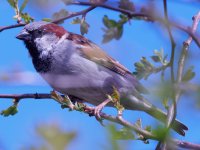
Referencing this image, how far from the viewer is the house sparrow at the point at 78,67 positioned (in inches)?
130

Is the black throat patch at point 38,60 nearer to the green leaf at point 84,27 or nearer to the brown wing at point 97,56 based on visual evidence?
the brown wing at point 97,56

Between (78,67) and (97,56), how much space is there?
31 cm

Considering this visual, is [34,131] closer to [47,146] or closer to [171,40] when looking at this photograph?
[47,146]

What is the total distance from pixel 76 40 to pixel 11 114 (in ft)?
4.65

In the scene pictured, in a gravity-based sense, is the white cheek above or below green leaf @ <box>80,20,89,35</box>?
below

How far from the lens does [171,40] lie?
1228mm

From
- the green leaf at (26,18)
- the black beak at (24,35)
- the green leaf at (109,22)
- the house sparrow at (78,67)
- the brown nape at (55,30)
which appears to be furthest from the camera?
the brown nape at (55,30)

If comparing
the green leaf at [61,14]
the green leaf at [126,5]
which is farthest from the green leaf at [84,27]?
the green leaf at [126,5]

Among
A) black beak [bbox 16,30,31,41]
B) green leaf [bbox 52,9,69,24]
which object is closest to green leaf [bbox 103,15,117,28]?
green leaf [bbox 52,9,69,24]

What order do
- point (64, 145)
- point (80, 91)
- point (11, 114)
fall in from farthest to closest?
point (80, 91) < point (11, 114) < point (64, 145)

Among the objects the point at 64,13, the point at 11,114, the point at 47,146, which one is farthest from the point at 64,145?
the point at 11,114

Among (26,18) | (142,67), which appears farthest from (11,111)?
(142,67)

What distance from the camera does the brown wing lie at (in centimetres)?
356

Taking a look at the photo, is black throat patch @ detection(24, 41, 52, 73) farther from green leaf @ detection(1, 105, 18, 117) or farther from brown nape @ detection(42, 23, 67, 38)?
green leaf @ detection(1, 105, 18, 117)
